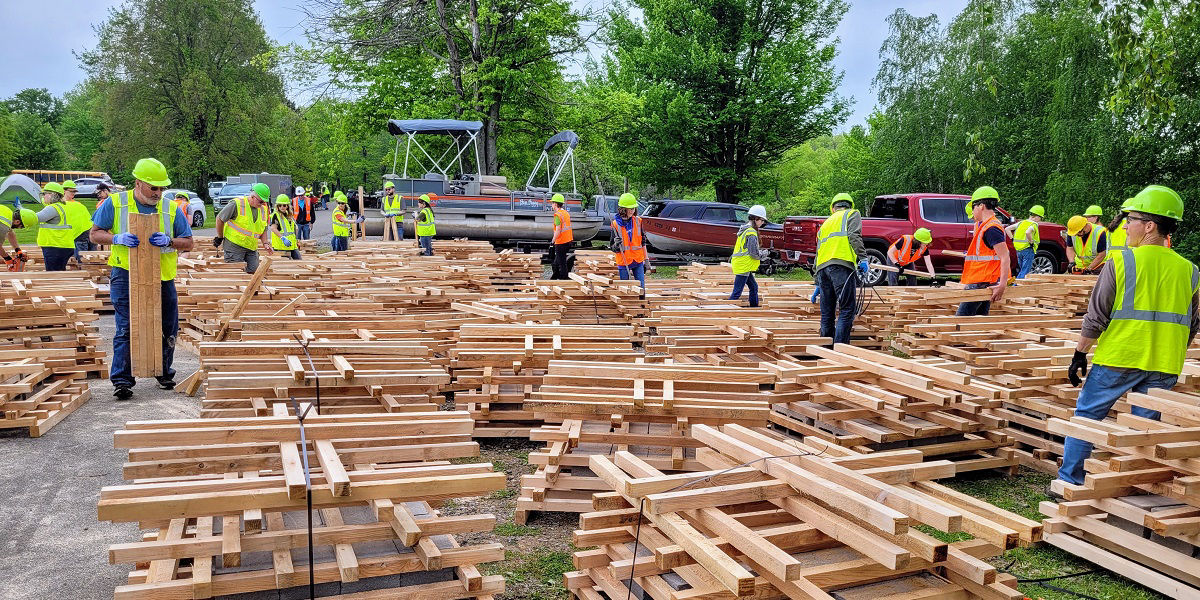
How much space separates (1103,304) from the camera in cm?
505

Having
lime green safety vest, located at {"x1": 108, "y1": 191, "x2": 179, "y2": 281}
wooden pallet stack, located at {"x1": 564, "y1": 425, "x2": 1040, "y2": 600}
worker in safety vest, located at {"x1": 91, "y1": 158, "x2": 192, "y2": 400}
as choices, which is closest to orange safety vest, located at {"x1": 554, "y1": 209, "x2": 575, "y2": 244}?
worker in safety vest, located at {"x1": 91, "y1": 158, "x2": 192, "y2": 400}

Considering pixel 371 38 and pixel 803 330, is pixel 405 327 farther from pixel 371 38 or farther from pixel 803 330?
pixel 371 38

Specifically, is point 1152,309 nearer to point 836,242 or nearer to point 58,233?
point 836,242

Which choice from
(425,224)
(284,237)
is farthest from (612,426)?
(425,224)

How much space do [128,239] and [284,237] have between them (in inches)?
292

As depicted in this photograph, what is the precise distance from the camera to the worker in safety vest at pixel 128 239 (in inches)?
293

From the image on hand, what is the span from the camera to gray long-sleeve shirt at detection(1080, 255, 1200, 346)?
5.03m

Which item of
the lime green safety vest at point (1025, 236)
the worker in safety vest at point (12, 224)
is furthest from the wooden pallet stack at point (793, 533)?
the lime green safety vest at point (1025, 236)

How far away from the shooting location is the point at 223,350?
5746 millimetres

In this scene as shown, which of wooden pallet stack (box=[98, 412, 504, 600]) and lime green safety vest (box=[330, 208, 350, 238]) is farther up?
lime green safety vest (box=[330, 208, 350, 238])

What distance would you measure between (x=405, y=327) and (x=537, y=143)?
23.6m

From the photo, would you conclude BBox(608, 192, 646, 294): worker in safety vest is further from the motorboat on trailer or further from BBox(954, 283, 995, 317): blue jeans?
the motorboat on trailer

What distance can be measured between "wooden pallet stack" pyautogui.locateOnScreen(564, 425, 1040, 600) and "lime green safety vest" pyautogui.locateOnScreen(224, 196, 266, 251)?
917 centimetres

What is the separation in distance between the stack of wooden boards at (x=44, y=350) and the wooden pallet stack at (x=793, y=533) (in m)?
5.36
